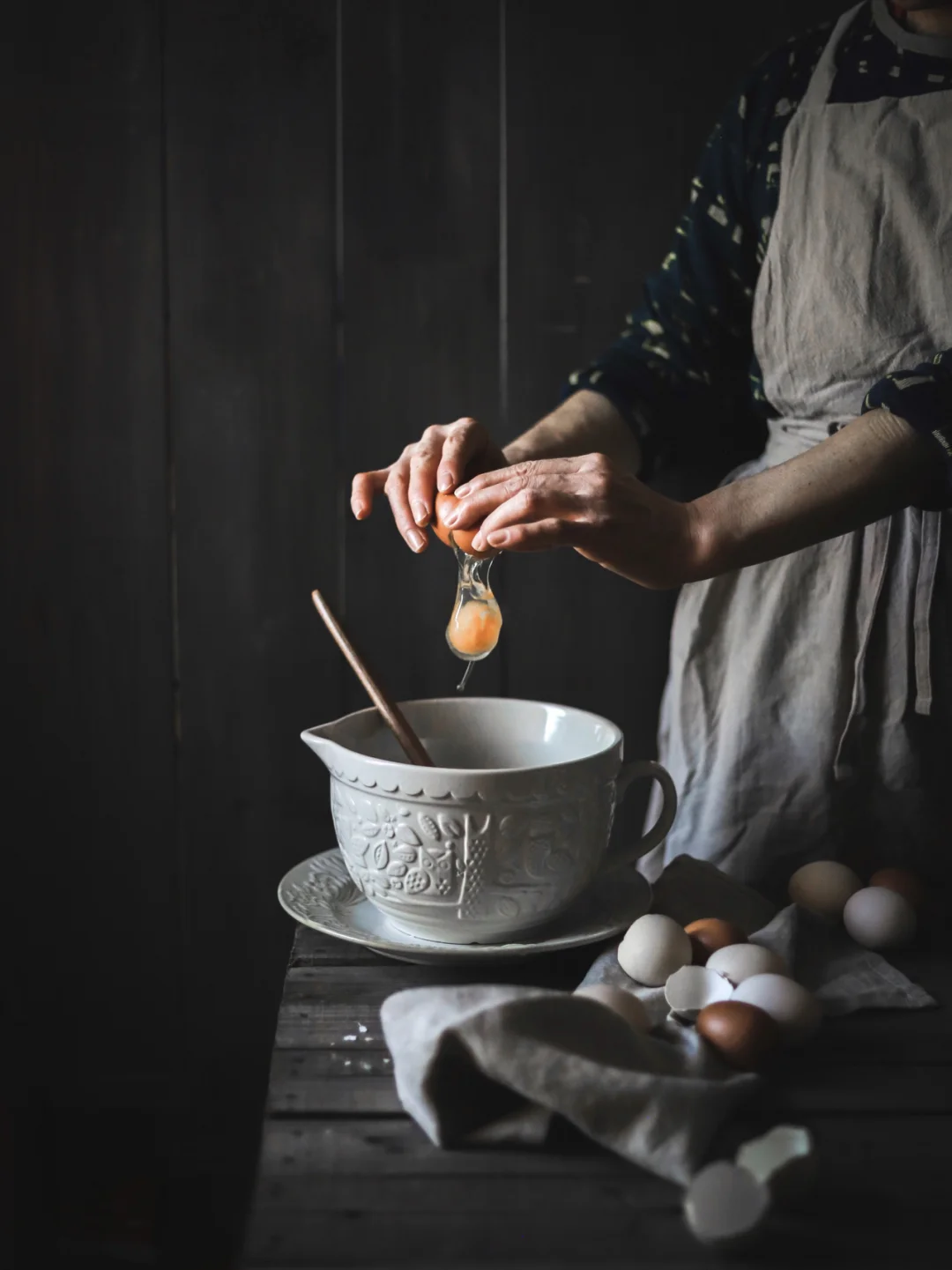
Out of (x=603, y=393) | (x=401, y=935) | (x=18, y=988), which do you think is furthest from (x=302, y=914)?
(x=18, y=988)

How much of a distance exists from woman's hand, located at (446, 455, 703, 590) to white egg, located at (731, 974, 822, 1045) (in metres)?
0.31

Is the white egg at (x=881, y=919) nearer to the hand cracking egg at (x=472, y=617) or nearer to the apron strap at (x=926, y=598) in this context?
the apron strap at (x=926, y=598)

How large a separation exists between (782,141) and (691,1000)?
2.46 ft

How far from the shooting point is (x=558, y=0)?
3.92 feet

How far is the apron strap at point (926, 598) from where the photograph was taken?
100 centimetres

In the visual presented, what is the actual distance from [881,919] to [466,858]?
1.03 ft

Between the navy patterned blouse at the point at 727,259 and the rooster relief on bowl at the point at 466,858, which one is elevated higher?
the navy patterned blouse at the point at 727,259

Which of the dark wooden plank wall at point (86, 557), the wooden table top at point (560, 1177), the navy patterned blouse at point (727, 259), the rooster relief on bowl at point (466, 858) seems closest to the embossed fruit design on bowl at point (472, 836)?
the rooster relief on bowl at point (466, 858)

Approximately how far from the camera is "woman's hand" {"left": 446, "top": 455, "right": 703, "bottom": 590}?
814 mm

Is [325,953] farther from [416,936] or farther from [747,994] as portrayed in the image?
[747,994]

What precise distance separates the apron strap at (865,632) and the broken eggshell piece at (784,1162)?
0.51 meters

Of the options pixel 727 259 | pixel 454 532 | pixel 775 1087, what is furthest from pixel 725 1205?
pixel 727 259

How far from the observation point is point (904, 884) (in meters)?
0.89

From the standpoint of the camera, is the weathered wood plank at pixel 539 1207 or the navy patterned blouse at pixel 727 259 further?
the navy patterned blouse at pixel 727 259
